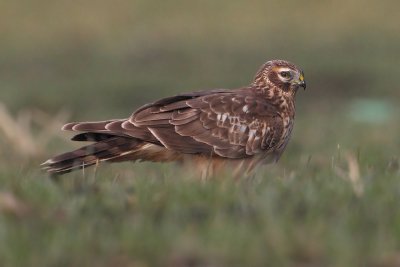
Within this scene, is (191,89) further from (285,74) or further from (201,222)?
(201,222)

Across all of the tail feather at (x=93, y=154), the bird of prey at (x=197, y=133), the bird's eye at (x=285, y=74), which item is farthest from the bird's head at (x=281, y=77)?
the tail feather at (x=93, y=154)

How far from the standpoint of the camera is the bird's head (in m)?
9.66

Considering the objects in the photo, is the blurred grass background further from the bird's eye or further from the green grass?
the bird's eye

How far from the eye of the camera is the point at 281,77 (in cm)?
970

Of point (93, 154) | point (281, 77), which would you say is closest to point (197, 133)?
point (93, 154)

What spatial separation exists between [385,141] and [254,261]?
800cm

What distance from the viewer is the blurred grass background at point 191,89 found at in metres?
4.82

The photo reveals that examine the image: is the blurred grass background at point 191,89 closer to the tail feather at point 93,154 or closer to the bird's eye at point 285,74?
the tail feather at point 93,154

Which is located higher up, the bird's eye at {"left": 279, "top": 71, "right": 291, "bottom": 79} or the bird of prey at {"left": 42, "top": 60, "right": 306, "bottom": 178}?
the bird's eye at {"left": 279, "top": 71, "right": 291, "bottom": 79}

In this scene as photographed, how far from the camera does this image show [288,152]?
12734mm

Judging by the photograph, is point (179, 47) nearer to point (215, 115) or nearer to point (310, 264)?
point (215, 115)

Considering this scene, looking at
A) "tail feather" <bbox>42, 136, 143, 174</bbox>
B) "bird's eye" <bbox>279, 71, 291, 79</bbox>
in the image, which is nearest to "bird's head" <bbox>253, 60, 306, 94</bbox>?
"bird's eye" <bbox>279, 71, 291, 79</bbox>

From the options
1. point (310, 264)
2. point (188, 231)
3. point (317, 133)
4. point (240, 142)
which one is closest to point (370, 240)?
point (310, 264)

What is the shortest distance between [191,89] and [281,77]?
11.1 metres
